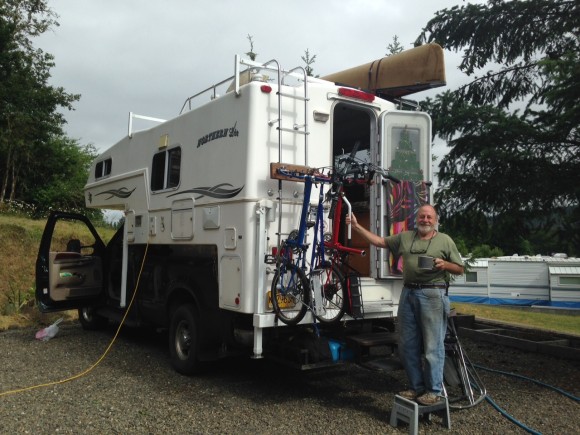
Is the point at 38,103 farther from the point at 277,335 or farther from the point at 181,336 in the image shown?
the point at 277,335

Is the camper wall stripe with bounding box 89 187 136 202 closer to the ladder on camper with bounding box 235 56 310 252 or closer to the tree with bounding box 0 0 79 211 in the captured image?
the ladder on camper with bounding box 235 56 310 252

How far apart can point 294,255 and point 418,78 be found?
2.64m

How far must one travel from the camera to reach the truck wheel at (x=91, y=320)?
8.77 metres

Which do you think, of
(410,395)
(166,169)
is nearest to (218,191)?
(166,169)

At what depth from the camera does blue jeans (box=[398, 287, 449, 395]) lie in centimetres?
432

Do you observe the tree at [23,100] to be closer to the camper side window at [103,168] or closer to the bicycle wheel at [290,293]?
the camper side window at [103,168]

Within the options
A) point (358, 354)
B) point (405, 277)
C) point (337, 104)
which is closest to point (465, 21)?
point (337, 104)

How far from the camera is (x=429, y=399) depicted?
4270 millimetres

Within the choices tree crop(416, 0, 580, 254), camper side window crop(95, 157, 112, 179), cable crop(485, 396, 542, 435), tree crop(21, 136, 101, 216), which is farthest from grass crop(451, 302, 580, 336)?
tree crop(21, 136, 101, 216)

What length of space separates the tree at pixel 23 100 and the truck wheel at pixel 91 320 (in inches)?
471

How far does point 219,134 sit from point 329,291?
2.00 meters

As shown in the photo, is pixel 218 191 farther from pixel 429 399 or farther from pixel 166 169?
pixel 429 399

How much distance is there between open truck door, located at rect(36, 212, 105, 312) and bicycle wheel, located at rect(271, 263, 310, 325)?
457 centimetres

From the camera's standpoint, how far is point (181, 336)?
6.02 metres
